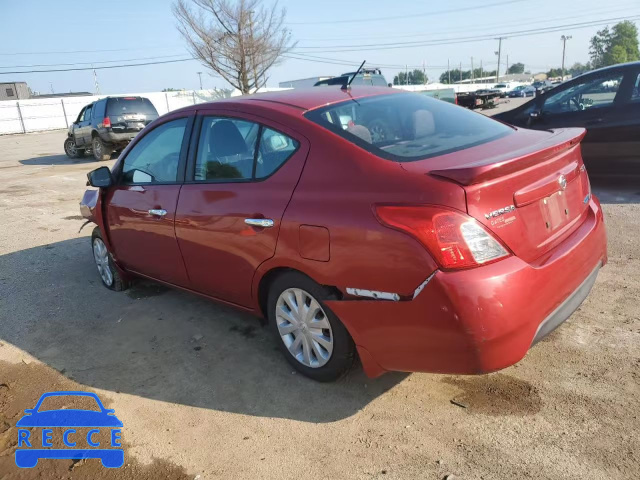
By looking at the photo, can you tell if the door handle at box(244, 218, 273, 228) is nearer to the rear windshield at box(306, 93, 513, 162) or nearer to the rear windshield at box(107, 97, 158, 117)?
the rear windshield at box(306, 93, 513, 162)

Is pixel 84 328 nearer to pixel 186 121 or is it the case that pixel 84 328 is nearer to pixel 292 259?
pixel 186 121

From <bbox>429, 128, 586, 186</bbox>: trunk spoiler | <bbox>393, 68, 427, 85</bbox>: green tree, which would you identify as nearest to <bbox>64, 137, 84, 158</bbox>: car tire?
<bbox>429, 128, 586, 186</bbox>: trunk spoiler

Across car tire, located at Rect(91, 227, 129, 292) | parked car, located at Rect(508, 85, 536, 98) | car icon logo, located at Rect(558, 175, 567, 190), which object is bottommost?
parked car, located at Rect(508, 85, 536, 98)

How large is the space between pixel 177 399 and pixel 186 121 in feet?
6.42

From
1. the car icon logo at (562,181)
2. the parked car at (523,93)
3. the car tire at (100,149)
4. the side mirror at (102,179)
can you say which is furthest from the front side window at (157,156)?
the parked car at (523,93)

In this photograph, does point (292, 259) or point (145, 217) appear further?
point (145, 217)

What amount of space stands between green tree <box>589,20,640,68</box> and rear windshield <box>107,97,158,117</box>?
9739cm

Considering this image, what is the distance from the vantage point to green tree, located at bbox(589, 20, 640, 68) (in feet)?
300

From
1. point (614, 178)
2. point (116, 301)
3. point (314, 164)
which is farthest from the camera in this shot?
point (614, 178)

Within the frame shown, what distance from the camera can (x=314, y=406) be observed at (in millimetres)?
2838

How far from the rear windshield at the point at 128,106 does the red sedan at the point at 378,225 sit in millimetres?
12570

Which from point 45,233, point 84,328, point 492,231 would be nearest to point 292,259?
point 492,231

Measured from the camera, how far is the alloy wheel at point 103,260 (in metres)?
4.84

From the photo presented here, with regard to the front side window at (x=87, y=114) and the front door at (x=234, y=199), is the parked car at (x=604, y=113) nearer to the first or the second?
the front door at (x=234, y=199)
